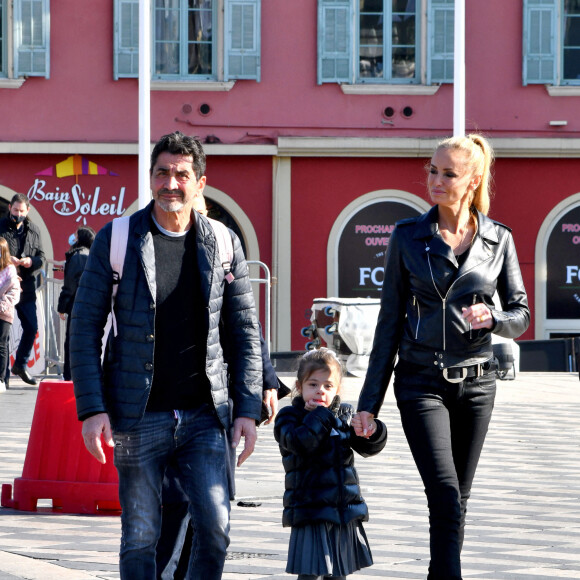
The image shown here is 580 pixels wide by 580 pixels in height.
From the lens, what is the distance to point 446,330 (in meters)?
5.09

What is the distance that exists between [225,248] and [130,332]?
1.60 feet

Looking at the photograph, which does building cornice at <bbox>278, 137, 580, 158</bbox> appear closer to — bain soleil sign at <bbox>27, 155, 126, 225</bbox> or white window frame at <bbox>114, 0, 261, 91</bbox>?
white window frame at <bbox>114, 0, 261, 91</bbox>

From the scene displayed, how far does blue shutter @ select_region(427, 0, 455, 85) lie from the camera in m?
24.0

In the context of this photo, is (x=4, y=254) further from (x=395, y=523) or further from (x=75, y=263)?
(x=395, y=523)

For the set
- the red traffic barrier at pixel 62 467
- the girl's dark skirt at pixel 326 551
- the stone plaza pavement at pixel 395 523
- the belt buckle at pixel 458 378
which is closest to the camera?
the belt buckle at pixel 458 378

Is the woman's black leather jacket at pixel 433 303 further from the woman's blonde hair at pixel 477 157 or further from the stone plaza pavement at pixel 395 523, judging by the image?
the stone plaza pavement at pixel 395 523

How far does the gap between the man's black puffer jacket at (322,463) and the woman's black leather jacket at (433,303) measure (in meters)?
0.13

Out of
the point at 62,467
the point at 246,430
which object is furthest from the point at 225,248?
the point at 62,467

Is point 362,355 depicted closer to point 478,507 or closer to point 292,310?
point 292,310

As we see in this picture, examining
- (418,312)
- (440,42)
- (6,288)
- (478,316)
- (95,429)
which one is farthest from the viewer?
(440,42)

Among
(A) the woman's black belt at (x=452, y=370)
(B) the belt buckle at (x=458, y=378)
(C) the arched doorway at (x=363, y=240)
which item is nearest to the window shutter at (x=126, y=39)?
(C) the arched doorway at (x=363, y=240)

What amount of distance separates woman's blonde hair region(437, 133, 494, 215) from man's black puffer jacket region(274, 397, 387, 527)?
955mm

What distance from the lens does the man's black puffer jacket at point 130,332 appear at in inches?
179

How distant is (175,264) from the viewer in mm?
4695
